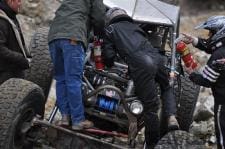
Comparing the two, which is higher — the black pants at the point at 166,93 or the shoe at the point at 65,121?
the black pants at the point at 166,93

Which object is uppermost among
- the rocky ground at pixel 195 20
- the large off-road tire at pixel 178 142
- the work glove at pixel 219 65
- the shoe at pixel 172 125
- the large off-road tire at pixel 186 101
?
the work glove at pixel 219 65

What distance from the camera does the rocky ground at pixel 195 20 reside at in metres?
9.90

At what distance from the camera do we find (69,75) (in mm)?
7078

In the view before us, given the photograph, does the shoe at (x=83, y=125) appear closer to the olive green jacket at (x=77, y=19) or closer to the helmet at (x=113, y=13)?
the olive green jacket at (x=77, y=19)

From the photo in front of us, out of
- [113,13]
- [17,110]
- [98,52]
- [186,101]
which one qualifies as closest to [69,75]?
[98,52]

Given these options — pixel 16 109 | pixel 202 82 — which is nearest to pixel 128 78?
pixel 202 82

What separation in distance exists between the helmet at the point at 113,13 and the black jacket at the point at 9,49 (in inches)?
42.6

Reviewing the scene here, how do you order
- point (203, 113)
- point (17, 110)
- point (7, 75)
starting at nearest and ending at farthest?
point (17, 110) < point (7, 75) < point (203, 113)

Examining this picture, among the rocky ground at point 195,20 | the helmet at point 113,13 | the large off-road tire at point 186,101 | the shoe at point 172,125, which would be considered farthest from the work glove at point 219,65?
the rocky ground at point 195,20

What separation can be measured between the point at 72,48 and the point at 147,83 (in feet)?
2.84

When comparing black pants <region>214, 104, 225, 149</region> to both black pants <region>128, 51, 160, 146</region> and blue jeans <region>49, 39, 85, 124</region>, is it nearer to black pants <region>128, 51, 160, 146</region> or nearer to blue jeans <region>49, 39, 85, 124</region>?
black pants <region>128, 51, 160, 146</region>

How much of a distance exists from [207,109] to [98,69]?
318cm

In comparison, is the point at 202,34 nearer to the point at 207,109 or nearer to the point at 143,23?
the point at 207,109

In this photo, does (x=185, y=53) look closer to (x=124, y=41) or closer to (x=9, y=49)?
(x=124, y=41)
